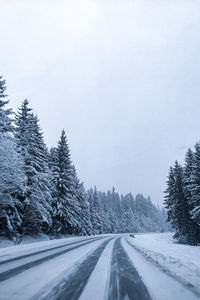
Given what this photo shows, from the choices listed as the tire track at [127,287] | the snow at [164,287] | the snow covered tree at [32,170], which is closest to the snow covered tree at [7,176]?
the snow covered tree at [32,170]

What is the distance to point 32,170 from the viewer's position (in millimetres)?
17078

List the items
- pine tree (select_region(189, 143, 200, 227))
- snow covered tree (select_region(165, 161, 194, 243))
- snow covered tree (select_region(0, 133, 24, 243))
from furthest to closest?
snow covered tree (select_region(165, 161, 194, 243))
pine tree (select_region(189, 143, 200, 227))
snow covered tree (select_region(0, 133, 24, 243))

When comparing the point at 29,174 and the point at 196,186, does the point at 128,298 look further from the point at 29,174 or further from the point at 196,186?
the point at 196,186

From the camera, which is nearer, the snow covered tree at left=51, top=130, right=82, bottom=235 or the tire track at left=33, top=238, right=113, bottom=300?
the tire track at left=33, top=238, right=113, bottom=300

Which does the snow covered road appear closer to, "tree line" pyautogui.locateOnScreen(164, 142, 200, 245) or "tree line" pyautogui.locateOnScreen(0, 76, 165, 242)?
"tree line" pyautogui.locateOnScreen(0, 76, 165, 242)

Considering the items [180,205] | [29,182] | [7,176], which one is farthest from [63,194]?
[180,205]

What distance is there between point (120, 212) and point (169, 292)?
2989 inches

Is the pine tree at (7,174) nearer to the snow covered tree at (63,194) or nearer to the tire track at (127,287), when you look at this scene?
the snow covered tree at (63,194)

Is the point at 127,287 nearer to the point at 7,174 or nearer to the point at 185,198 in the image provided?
the point at 7,174

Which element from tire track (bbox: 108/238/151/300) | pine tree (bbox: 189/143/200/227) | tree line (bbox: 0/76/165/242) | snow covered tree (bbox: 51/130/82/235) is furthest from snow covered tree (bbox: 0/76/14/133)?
pine tree (bbox: 189/143/200/227)

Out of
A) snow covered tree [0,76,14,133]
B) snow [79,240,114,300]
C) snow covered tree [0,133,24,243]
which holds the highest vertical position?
snow covered tree [0,76,14,133]

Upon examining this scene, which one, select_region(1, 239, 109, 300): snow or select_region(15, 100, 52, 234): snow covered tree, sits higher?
select_region(15, 100, 52, 234): snow covered tree

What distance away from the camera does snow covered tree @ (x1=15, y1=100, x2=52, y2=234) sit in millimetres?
17109

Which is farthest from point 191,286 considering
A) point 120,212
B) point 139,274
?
point 120,212
